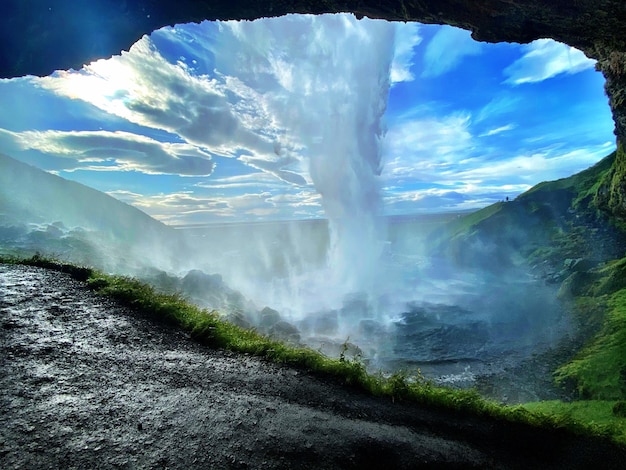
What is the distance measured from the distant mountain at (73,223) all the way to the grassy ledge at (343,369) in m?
22.3

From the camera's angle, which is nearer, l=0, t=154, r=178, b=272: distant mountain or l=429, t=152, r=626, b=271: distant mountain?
l=0, t=154, r=178, b=272: distant mountain

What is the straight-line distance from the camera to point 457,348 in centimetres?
2692

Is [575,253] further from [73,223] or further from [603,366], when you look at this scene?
[73,223]

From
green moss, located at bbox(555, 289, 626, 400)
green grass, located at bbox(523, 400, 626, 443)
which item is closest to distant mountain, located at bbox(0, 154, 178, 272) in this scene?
green grass, located at bbox(523, 400, 626, 443)

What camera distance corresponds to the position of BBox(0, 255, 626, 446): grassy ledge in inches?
319

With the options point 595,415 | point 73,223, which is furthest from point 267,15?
point 73,223

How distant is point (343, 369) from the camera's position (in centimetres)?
875

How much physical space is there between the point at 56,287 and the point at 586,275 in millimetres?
45240

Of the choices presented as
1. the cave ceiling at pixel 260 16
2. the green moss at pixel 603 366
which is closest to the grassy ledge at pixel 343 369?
the green moss at pixel 603 366

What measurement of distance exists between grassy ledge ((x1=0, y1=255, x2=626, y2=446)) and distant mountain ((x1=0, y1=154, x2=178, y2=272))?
73.0 ft

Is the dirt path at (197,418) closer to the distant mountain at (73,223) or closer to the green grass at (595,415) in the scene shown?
the green grass at (595,415)

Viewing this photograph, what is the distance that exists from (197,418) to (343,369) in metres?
3.98

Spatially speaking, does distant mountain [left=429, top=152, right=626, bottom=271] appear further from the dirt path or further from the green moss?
the dirt path

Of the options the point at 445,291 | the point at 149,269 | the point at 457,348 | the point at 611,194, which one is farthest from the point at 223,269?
the point at 611,194
